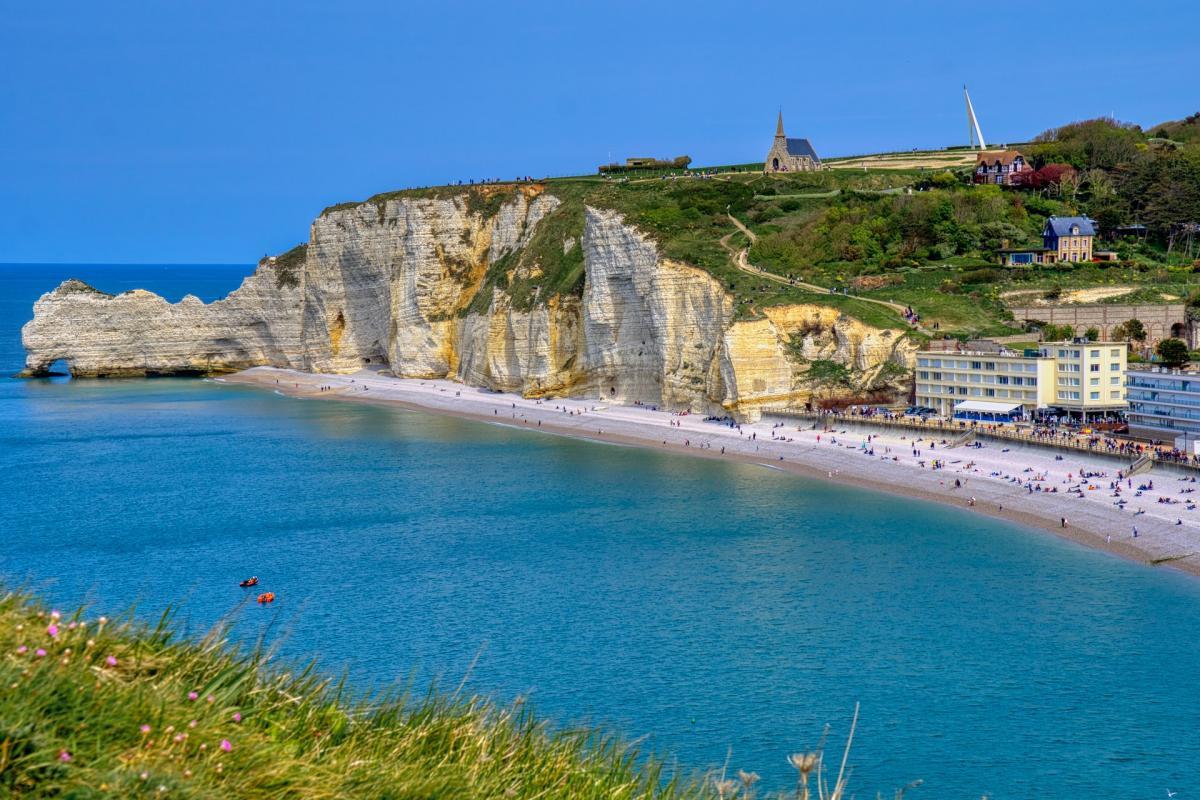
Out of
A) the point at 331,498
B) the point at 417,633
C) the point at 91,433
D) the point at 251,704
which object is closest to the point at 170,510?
the point at 331,498

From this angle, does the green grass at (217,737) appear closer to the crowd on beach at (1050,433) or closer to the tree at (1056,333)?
the crowd on beach at (1050,433)

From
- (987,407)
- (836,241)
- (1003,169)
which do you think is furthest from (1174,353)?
(1003,169)

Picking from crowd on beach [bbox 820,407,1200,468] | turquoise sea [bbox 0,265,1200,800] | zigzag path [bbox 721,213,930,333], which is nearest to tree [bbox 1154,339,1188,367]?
crowd on beach [bbox 820,407,1200,468]

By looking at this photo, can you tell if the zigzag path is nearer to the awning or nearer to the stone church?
the awning

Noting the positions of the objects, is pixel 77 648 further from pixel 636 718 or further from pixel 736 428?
pixel 736 428

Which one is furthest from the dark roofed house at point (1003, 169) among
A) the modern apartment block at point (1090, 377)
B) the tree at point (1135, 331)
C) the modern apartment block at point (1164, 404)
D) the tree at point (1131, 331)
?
the modern apartment block at point (1164, 404)
